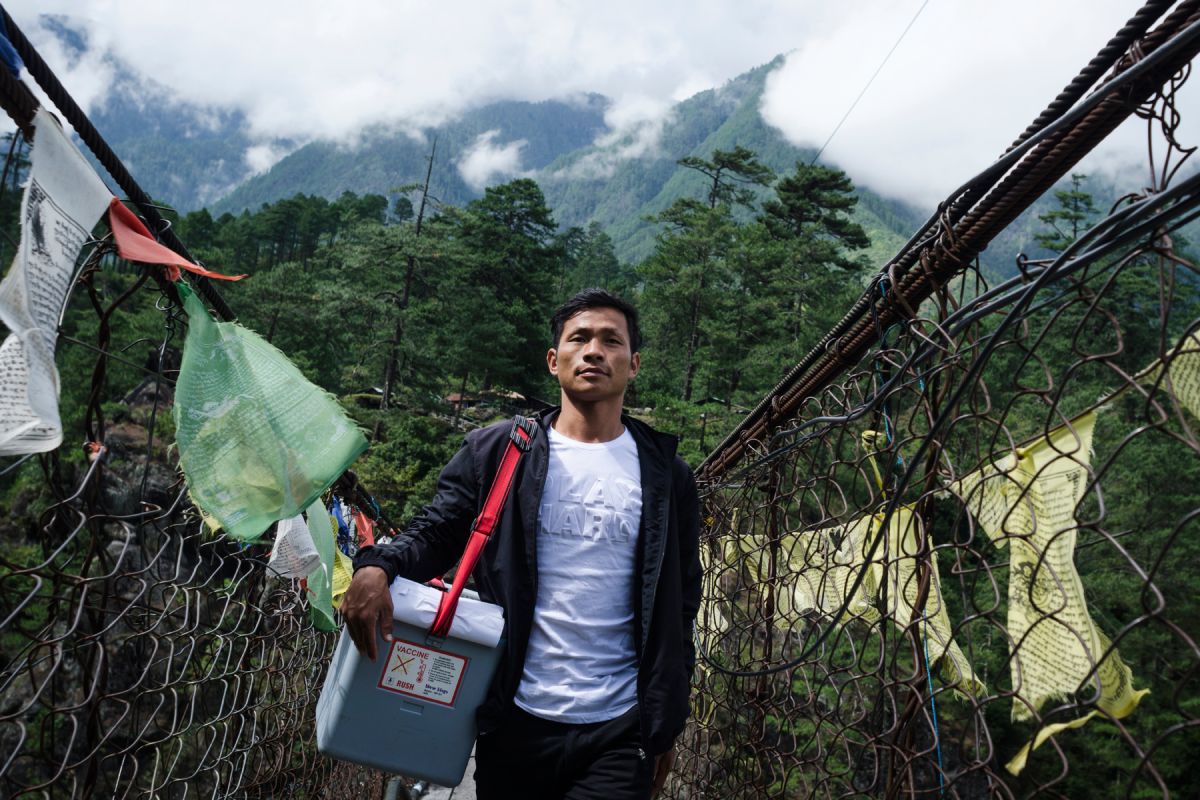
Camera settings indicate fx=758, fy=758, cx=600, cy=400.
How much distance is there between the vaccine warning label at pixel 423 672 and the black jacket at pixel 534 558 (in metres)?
0.08

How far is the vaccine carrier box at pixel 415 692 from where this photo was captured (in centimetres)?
145

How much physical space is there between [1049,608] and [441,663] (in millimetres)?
1046

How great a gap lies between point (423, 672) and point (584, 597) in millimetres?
342

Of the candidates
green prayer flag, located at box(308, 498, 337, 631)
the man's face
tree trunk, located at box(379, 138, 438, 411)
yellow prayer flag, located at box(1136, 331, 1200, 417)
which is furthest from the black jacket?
tree trunk, located at box(379, 138, 438, 411)

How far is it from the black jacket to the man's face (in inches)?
5.4

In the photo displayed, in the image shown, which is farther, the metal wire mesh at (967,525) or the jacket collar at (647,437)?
the jacket collar at (647,437)

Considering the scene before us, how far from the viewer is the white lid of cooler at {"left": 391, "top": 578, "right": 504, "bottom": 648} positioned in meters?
1.45

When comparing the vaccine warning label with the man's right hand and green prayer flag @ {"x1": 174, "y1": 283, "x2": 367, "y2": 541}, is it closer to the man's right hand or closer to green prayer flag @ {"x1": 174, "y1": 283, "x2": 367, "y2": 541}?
the man's right hand

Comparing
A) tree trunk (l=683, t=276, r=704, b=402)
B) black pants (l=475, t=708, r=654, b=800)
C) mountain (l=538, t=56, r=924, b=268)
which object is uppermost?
mountain (l=538, t=56, r=924, b=268)

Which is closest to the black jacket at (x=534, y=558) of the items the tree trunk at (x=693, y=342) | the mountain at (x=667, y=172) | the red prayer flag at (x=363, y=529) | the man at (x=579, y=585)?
the man at (x=579, y=585)

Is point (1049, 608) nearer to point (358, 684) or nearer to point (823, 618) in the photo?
point (823, 618)

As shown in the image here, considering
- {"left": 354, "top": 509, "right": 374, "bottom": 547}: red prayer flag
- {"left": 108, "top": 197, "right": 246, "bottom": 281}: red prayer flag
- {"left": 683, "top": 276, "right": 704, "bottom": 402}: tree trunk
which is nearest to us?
{"left": 108, "top": 197, "right": 246, "bottom": 281}: red prayer flag

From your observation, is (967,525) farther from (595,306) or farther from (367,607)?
(367,607)

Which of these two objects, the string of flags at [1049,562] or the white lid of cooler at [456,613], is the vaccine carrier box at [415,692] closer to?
the white lid of cooler at [456,613]
